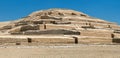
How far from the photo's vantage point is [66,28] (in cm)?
3597

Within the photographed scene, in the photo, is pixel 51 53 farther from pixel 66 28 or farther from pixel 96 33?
pixel 66 28

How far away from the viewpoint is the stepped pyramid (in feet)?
104

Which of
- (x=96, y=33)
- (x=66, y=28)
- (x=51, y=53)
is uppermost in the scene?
(x=66, y=28)

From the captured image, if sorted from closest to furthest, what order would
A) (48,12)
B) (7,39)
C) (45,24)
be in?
(7,39)
(45,24)
(48,12)

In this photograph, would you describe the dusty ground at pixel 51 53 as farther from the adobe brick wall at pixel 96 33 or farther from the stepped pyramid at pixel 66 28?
the adobe brick wall at pixel 96 33

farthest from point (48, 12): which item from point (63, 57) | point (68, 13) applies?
point (63, 57)

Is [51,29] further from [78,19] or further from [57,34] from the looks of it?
[78,19]

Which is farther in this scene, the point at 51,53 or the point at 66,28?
the point at 66,28

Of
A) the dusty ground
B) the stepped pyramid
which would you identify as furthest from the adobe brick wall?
the dusty ground

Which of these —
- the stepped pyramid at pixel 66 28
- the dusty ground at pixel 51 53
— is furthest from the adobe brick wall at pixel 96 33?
the dusty ground at pixel 51 53

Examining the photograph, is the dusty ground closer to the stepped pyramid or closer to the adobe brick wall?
the stepped pyramid

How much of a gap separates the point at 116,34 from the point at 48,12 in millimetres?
12773

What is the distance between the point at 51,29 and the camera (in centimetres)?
3419

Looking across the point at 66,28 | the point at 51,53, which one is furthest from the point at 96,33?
the point at 51,53
